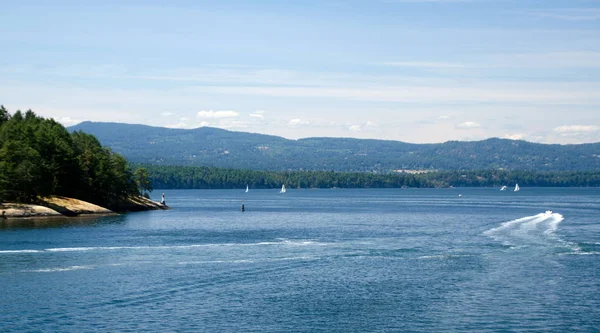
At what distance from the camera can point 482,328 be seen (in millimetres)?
33625

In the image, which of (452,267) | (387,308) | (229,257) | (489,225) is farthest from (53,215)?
(387,308)

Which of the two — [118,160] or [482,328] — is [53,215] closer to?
[118,160]

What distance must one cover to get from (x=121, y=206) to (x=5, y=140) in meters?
21.8

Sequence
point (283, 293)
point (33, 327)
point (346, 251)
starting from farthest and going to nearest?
point (346, 251) < point (283, 293) < point (33, 327)

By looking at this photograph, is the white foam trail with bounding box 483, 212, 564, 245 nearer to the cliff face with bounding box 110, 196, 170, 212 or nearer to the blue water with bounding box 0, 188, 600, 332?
the blue water with bounding box 0, 188, 600, 332

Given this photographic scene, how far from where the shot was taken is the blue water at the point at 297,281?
115 feet

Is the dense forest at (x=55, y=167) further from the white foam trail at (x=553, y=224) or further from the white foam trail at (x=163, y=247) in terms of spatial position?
the white foam trail at (x=553, y=224)

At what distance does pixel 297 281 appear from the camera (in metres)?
45.6

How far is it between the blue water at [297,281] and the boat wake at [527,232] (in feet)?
1.28

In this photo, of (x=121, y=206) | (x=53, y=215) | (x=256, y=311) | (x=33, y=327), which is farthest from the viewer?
(x=121, y=206)

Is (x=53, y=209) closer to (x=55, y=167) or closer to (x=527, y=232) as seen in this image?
(x=55, y=167)

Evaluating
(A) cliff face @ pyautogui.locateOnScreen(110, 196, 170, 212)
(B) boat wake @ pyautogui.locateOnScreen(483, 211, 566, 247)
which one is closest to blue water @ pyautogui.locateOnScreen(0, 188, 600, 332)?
(B) boat wake @ pyautogui.locateOnScreen(483, 211, 566, 247)

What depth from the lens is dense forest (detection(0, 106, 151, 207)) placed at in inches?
3698

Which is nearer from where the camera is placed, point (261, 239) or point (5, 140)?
point (261, 239)
